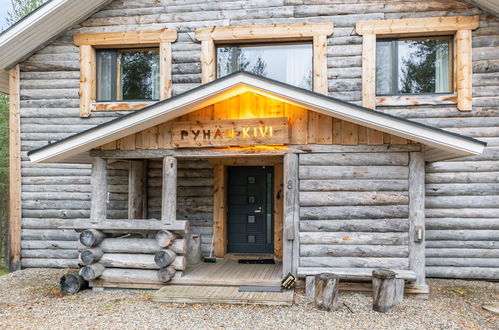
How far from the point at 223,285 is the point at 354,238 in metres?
2.42

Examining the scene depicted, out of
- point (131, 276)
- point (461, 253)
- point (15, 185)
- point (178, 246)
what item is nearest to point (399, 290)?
point (461, 253)

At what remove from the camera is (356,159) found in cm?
588

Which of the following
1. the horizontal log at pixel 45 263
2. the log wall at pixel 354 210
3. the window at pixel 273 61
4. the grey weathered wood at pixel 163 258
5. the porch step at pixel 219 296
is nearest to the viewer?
the porch step at pixel 219 296

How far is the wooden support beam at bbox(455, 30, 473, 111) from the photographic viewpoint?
7.00m

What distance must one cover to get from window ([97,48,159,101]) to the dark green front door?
2.84 metres

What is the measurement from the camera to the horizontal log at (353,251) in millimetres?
5691

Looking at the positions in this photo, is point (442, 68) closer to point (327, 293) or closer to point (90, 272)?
point (327, 293)

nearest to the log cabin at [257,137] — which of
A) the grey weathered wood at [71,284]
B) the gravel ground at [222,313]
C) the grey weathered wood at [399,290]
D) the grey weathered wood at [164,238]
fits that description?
the grey weathered wood at [164,238]

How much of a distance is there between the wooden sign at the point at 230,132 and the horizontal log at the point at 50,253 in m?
4.21

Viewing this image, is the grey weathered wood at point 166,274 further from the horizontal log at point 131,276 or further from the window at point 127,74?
the window at point 127,74

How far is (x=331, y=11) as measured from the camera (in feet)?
24.4

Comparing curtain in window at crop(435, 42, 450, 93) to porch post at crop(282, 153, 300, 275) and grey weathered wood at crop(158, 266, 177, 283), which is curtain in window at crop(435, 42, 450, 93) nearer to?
porch post at crop(282, 153, 300, 275)

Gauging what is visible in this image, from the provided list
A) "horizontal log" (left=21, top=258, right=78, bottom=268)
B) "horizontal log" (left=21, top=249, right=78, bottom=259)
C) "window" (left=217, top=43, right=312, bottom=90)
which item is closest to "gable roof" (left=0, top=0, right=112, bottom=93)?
"window" (left=217, top=43, right=312, bottom=90)

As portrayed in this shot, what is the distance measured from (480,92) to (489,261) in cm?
350
